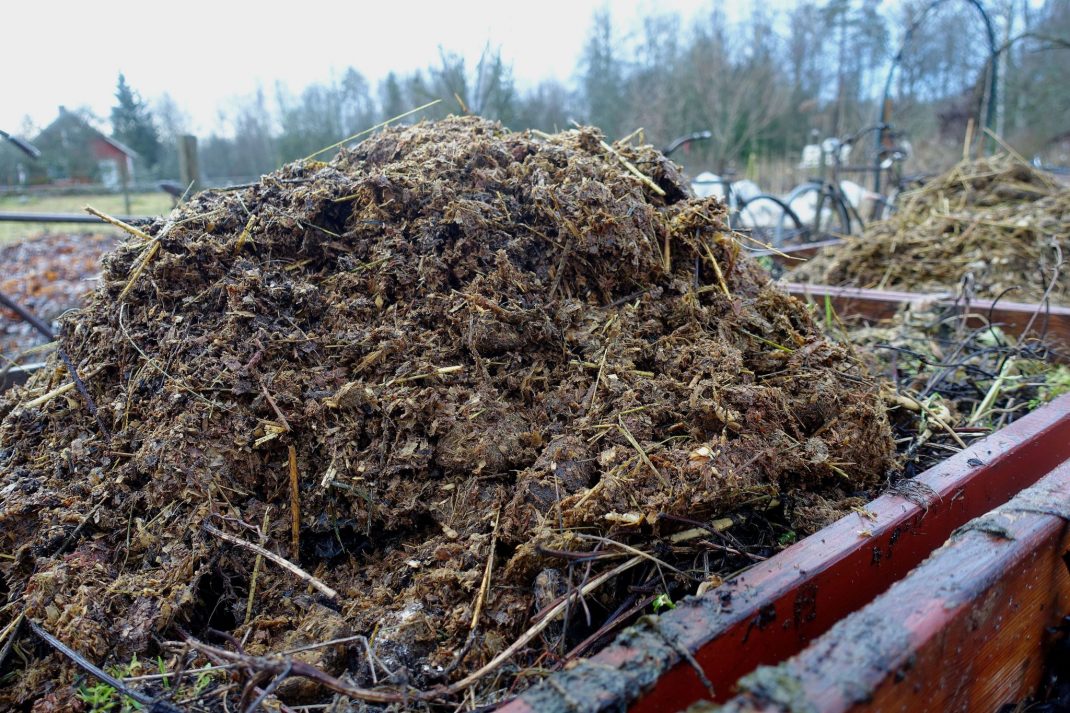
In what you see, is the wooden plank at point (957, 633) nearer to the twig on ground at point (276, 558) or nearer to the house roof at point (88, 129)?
the twig on ground at point (276, 558)

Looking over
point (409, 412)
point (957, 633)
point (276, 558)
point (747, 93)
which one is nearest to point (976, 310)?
point (957, 633)

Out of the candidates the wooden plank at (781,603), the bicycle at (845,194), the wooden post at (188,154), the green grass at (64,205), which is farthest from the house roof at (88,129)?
the wooden plank at (781,603)

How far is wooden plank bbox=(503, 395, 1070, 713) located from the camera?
83cm

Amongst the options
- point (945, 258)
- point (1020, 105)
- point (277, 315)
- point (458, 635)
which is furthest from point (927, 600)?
point (1020, 105)

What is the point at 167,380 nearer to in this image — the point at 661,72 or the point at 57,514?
the point at 57,514

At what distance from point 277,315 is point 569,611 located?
102cm

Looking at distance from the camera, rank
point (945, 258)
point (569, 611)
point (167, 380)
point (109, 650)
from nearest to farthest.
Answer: point (569, 611), point (109, 650), point (167, 380), point (945, 258)

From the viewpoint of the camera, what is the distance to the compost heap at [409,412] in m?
Answer: 1.23

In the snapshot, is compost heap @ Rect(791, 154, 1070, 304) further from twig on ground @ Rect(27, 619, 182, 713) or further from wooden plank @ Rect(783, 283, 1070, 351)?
twig on ground @ Rect(27, 619, 182, 713)

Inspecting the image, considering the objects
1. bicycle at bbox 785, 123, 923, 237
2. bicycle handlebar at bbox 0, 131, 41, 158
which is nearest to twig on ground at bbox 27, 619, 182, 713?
bicycle handlebar at bbox 0, 131, 41, 158

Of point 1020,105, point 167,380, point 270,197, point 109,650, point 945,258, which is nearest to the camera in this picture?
point 109,650

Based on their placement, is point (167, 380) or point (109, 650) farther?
point (167, 380)

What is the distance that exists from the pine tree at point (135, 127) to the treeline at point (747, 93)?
0.06 meters

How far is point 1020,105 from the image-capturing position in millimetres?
25594
